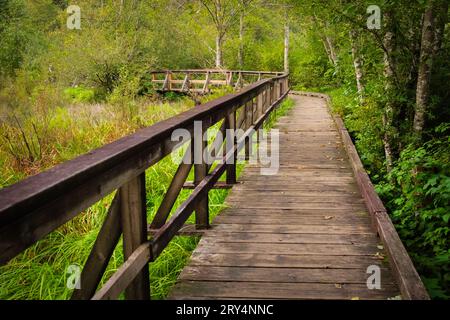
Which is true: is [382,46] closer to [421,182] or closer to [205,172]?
[421,182]

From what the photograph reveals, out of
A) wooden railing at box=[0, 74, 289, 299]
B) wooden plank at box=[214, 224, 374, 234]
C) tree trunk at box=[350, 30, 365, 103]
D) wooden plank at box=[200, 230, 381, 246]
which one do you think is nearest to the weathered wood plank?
wooden plank at box=[200, 230, 381, 246]

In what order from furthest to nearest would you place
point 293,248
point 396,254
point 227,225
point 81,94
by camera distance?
point 81,94
point 227,225
point 293,248
point 396,254

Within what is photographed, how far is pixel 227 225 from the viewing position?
176 inches

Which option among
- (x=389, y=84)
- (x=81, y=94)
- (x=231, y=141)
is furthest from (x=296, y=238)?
(x=81, y=94)

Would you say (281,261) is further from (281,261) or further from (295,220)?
(295,220)

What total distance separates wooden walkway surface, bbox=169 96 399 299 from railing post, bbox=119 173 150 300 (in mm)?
717

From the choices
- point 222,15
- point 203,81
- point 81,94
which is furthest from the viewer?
point 222,15

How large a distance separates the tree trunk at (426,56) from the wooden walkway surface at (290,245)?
1203mm

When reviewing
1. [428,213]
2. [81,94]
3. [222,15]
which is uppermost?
[222,15]

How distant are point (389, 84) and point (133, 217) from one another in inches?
210

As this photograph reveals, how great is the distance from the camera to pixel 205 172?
13.8ft

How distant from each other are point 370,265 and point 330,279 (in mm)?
422

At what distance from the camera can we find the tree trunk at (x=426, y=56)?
216 inches
